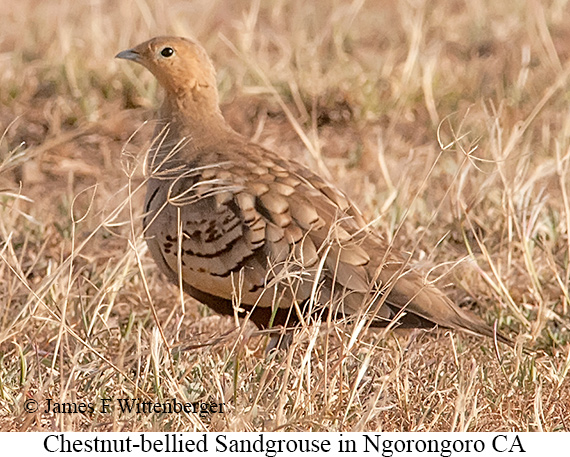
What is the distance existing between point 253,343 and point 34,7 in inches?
189

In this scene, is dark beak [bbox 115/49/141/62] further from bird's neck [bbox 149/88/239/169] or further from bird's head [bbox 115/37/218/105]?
bird's neck [bbox 149/88/239/169]

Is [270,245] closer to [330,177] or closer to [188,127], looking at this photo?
[188,127]

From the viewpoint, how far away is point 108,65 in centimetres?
628

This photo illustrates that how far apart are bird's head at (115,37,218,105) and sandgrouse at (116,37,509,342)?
1.29 ft

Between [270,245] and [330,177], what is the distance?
4.41 ft

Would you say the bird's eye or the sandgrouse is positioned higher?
the bird's eye

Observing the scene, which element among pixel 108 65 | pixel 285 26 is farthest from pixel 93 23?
pixel 285 26

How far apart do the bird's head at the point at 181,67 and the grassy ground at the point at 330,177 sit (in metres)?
0.26

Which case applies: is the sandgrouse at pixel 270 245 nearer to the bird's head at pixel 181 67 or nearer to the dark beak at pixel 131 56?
the bird's head at pixel 181 67

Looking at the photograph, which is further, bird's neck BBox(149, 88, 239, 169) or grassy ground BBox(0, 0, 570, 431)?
bird's neck BBox(149, 88, 239, 169)

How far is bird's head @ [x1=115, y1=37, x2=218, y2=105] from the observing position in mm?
4535

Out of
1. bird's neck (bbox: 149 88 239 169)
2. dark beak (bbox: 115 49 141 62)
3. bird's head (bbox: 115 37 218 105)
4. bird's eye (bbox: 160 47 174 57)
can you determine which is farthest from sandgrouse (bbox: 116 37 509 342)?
dark beak (bbox: 115 49 141 62)

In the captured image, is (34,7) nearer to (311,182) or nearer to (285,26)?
(285,26)
